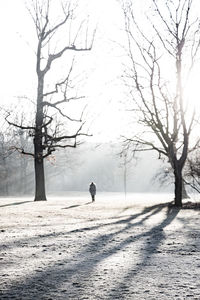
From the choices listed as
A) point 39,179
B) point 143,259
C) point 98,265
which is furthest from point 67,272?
point 39,179

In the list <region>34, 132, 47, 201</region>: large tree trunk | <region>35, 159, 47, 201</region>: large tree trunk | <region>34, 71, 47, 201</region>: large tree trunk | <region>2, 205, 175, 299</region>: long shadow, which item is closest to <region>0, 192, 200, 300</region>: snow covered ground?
<region>2, 205, 175, 299</region>: long shadow

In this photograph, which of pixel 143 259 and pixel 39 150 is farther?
pixel 39 150

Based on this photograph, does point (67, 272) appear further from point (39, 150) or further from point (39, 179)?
point (39, 179)

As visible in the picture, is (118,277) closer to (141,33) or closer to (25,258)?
(25,258)

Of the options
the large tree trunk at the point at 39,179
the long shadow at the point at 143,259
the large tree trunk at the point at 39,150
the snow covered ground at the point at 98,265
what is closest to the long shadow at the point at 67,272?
the snow covered ground at the point at 98,265

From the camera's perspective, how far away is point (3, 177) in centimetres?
5575

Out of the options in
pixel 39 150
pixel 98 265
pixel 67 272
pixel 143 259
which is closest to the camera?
pixel 67 272

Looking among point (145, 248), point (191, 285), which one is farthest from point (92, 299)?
point (145, 248)

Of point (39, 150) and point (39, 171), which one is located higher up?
point (39, 150)

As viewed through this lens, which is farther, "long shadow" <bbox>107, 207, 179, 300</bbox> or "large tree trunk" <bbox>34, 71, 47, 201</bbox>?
"large tree trunk" <bbox>34, 71, 47, 201</bbox>

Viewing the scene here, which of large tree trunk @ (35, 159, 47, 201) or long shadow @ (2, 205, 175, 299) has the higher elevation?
large tree trunk @ (35, 159, 47, 201)

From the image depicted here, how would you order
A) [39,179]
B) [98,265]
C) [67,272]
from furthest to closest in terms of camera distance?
[39,179] → [98,265] → [67,272]

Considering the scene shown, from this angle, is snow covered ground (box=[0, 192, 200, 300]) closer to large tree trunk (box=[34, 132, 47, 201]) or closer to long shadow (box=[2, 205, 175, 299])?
long shadow (box=[2, 205, 175, 299])

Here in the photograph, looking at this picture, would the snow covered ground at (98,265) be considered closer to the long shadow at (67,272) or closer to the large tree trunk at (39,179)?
the long shadow at (67,272)
